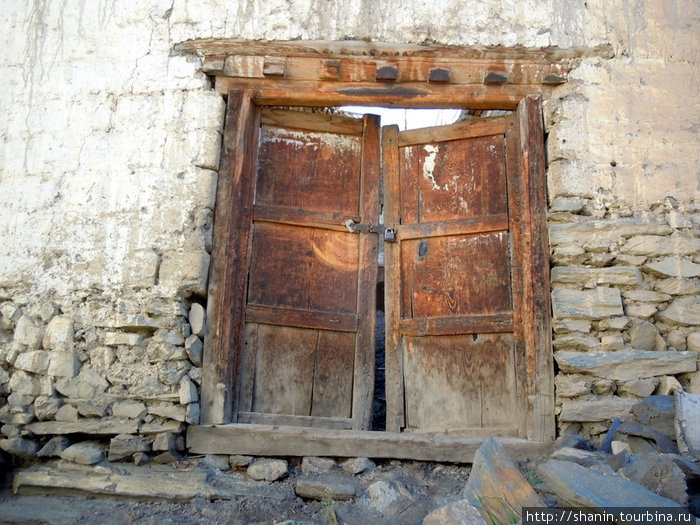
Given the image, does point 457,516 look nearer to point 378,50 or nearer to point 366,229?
point 366,229

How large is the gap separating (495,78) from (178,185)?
6.28ft

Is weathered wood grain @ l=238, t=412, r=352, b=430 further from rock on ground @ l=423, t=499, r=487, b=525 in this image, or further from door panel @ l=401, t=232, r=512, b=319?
rock on ground @ l=423, t=499, r=487, b=525

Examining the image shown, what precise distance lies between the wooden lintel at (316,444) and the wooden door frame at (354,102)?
0.06 meters

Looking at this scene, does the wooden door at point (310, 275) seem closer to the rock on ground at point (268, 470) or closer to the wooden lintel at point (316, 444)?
the wooden lintel at point (316, 444)

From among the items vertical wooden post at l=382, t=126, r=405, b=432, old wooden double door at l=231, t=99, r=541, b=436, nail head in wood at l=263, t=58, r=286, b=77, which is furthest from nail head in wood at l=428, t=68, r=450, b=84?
nail head in wood at l=263, t=58, r=286, b=77

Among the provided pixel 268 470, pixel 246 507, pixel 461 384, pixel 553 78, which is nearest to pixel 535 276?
pixel 461 384

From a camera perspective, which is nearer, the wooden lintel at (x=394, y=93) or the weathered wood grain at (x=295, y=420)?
the weathered wood grain at (x=295, y=420)

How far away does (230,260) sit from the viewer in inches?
135

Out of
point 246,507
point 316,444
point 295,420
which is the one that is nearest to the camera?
point 246,507

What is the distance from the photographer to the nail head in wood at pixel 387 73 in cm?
360

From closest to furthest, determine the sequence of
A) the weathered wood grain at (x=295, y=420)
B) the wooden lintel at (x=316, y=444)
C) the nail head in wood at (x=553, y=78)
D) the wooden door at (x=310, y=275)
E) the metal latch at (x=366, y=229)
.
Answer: the wooden lintel at (x=316, y=444) < the weathered wood grain at (x=295, y=420) < the wooden door at (x=310, y=275) < the nail head in wood at (x=553, y=78) < the metal latch at (x=366, y=229)

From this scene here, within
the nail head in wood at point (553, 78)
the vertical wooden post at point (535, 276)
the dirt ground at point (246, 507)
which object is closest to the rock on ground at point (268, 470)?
the dirt ground at point (246, 507)

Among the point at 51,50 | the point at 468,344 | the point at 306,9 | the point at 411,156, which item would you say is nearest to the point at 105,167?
the point at 51,50

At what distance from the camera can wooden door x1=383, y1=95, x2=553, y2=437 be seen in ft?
11.2
